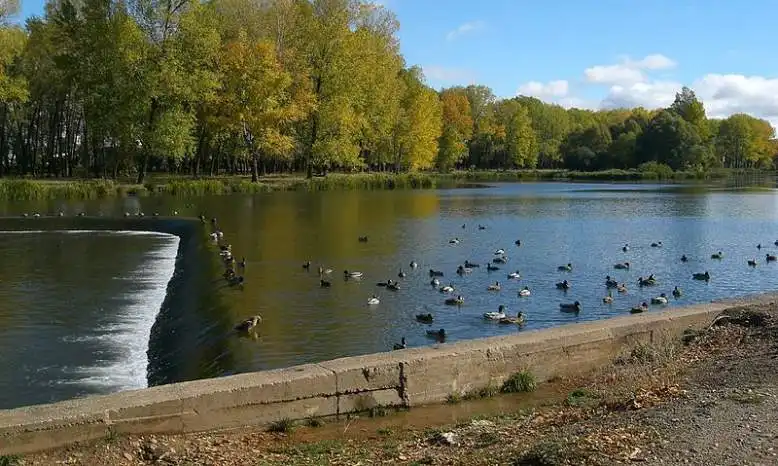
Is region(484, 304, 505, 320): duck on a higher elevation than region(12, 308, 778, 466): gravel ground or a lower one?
lower

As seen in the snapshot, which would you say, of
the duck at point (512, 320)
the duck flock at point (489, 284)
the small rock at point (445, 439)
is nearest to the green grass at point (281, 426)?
the small rock at point (445, 439)

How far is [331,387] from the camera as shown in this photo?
831 centimetres

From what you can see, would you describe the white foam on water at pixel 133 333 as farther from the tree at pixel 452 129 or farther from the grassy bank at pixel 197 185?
the tree at pixel 452 129

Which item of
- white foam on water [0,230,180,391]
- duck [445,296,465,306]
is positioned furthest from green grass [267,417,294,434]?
duck [445,296,465,306]

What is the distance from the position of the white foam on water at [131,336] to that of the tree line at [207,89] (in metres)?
31.9

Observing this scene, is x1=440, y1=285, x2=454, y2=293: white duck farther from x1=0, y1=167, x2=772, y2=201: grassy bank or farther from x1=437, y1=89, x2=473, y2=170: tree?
x1=437, y1=89, x2=473, y2=170: tree

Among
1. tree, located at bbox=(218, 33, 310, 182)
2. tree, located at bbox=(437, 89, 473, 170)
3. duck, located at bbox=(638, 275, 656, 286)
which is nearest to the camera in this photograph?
duck, located at bbox=(638, 275, 656, 286)

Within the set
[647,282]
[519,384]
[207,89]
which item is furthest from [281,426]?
[207,89]

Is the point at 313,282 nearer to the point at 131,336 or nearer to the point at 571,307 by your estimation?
the point at 131,336

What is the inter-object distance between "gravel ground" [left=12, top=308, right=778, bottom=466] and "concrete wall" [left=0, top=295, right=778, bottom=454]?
0.18m

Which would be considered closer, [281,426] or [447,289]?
[281,426]

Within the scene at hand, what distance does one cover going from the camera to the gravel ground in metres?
6.32

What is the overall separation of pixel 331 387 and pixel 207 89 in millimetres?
49983

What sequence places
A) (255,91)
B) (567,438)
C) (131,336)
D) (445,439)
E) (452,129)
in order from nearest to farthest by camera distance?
(567,438), (445,439), (131,336), (255,91), (452,129)
